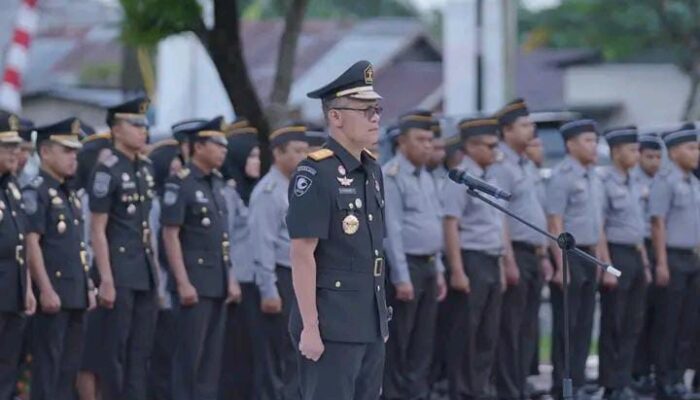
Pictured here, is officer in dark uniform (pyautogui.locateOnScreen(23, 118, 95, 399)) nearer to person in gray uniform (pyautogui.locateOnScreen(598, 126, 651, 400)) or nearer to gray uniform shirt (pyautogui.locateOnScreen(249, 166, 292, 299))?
gray uniform shirt (pyautogui.locateOnScreen(249, 166, 292, 299))

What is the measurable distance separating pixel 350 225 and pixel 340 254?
0.15 m

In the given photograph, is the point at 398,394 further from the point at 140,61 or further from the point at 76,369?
the point at 140,61

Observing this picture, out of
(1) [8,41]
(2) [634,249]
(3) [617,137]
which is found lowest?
(2) [634,249]

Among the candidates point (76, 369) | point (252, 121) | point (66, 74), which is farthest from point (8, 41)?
point (66, 74)

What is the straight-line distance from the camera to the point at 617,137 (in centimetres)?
1438

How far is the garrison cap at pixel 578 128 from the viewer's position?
14.0 meters

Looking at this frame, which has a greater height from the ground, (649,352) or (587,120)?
(587,120)

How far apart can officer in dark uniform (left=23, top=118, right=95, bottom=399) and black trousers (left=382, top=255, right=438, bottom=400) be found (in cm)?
243

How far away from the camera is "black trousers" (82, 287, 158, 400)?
40.6 feet

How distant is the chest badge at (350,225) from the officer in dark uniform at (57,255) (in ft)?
11.2

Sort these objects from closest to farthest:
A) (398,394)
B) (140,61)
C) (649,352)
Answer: (398,394)
(649,352)
(140,61)

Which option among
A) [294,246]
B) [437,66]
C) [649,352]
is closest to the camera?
[294,246]

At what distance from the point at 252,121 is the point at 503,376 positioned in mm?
3159

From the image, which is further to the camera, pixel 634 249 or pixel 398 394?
pixel 634 249
